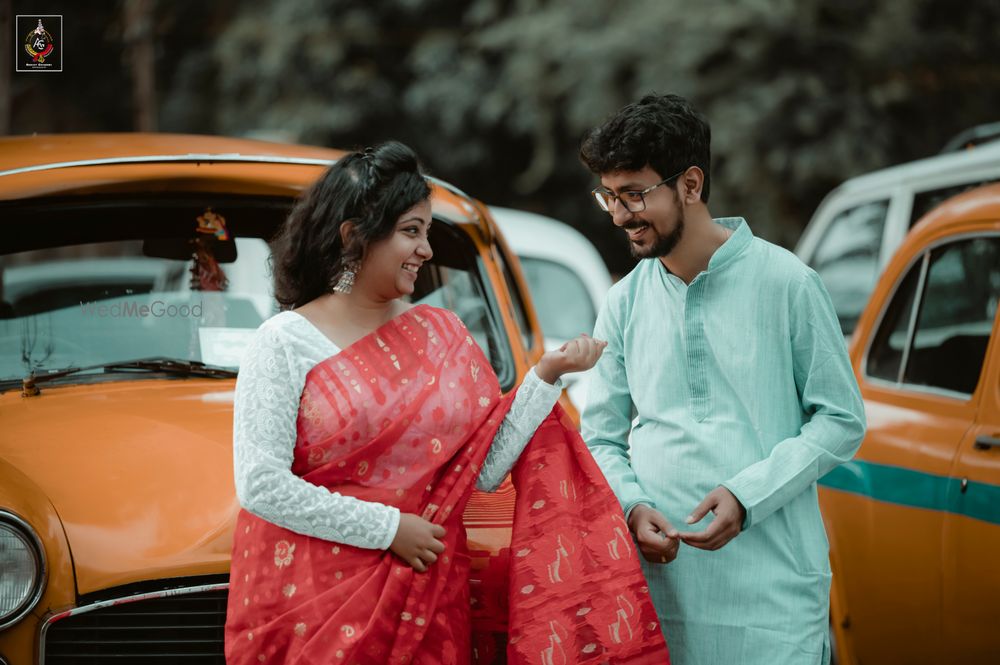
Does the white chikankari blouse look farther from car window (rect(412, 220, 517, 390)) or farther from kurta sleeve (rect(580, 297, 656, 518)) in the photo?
car window (rect(412, 220, 517, 390))

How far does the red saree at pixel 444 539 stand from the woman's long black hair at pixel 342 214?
18 centimetres

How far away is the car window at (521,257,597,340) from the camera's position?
830 centimetres

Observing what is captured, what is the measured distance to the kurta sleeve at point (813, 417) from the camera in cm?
252

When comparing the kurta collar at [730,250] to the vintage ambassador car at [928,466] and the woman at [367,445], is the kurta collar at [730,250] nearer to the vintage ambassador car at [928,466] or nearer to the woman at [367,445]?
the woman at [367,445]

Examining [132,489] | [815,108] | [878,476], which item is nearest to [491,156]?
[815,108]

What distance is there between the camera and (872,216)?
6879 mm

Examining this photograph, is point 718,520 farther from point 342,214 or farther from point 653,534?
point 342,214

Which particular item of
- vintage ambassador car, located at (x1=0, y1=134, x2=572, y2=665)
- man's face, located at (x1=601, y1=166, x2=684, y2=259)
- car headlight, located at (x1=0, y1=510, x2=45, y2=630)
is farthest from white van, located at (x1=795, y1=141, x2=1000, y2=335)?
car headlight, located at (x1=0, y1=510, x2=45, y2=630)

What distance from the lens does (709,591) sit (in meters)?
2.62

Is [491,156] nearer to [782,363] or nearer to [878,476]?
[878,476]

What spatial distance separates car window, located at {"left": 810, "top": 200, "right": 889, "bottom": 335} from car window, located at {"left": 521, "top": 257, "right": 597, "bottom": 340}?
1646 mm

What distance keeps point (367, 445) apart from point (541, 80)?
13.6 meters

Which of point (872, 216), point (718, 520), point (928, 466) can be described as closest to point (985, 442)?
point (928, 466)

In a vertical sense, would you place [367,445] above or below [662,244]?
below
